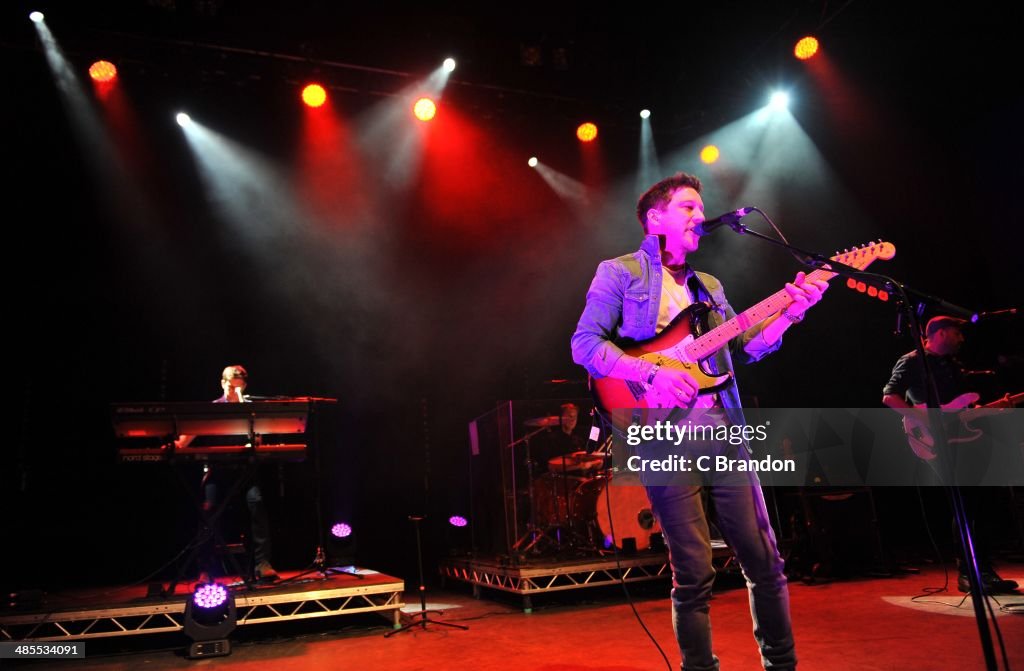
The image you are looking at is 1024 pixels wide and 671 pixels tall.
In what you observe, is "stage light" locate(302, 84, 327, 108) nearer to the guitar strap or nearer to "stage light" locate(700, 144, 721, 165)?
"stage light" locate(700, 144, 721, 165)

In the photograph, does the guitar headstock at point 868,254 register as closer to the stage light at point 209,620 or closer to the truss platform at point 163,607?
the truss platform at point 163,607

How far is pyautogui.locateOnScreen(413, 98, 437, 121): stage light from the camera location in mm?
8984

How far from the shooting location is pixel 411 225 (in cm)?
947

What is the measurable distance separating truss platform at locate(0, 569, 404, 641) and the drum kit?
185 centimetres

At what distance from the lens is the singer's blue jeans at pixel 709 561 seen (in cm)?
255

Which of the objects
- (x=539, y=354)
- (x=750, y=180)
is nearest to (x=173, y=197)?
(x=539, y=354)

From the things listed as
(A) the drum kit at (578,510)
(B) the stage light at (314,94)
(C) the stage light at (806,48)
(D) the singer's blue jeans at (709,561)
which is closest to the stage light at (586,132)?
(C) the stage light at (806,48)

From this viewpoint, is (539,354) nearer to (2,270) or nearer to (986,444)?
(986,444)

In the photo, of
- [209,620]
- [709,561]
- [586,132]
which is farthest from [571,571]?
[586,132]

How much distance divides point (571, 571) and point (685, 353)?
4328 mm

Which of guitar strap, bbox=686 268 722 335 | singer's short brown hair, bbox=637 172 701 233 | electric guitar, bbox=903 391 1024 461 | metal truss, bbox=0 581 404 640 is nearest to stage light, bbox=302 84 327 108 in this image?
metal truss, bbox=0 581 404 640

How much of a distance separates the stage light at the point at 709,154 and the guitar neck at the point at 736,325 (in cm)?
785

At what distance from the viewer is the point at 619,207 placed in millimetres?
10430

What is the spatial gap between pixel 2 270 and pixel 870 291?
8356mm
